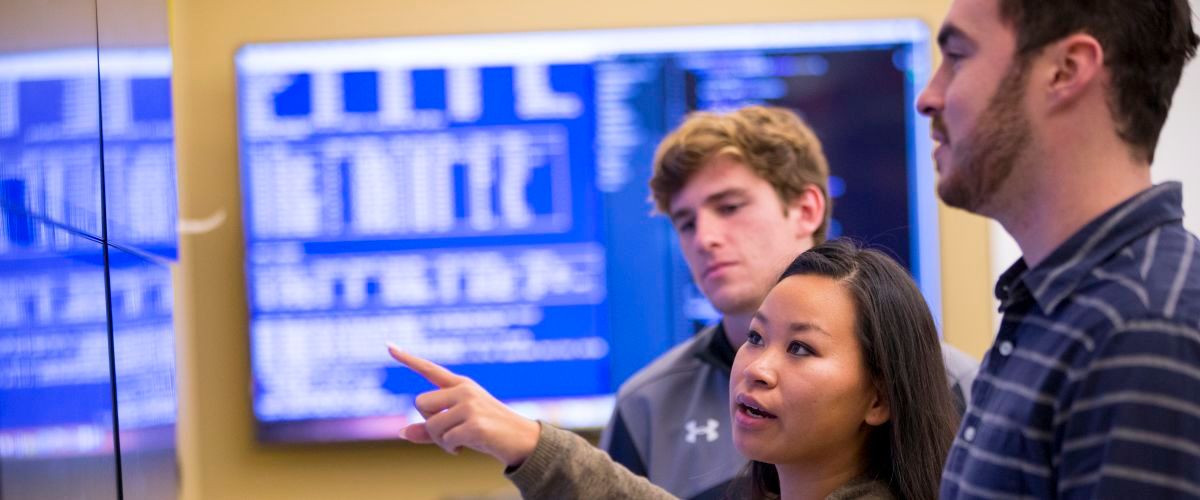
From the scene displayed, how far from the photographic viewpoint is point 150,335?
184 cm

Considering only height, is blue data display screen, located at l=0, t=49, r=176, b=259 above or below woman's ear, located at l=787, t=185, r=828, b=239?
above

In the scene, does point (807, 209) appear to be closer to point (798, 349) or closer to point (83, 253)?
point (798, 349)

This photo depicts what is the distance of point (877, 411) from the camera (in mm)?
1562

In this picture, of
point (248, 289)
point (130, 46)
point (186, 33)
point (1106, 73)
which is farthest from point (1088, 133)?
point (186, 33)

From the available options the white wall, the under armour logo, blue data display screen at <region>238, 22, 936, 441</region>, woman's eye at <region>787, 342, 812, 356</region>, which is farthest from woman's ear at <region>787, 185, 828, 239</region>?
the white wall

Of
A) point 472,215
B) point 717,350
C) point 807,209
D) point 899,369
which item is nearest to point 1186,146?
point 807,209

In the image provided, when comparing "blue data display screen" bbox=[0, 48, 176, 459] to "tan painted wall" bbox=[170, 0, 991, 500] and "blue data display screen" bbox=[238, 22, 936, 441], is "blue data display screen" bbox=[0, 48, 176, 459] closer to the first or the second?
"blue data display screen" bbox=[238, 22, 936, 441]

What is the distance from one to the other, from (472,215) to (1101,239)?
240 cm

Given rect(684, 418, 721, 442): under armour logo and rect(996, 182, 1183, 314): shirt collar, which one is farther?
rect(684, 418, 721, 442): under armour logo

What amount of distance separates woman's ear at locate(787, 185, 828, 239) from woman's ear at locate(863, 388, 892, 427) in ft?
2.67

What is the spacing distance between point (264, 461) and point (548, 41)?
1.43m

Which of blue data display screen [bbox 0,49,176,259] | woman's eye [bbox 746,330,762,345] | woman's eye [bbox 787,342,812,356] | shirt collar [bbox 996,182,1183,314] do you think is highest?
blue data display screen [bbox 0,49,176,259]

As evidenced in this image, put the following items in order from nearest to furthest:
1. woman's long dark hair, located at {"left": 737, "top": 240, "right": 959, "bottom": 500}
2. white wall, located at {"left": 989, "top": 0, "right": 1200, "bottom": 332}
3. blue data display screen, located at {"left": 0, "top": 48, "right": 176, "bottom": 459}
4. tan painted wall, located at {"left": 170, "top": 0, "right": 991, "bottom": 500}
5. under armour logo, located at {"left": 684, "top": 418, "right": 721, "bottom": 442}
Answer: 1. blue data display screen, located at {"left": 0, "top": 48, "right": 176, "bottom": 459}
2. woman's long dark hair, located at {"left": 737, "top": 240, "right": 959, "bottom": 500}
3. under armour logo, located at {"left": 684, "top": 418, "right": 721, "bottom": 442}
4. white wall, located at {"left": 989, "top": 0, "right": 1200, "bottom": 332}
5. tan painted wall, located at {"left": 170, "top": 0, "right": 991, "bottom": 500}

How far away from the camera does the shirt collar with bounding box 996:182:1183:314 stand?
1000mm
